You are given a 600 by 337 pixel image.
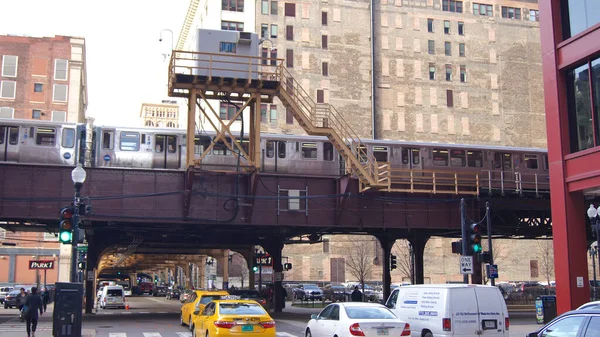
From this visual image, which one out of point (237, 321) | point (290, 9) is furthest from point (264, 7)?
point (237, 321)

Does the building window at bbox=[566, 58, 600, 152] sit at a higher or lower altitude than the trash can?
higher

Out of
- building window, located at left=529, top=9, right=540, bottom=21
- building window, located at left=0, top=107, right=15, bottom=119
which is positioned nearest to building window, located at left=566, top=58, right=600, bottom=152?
building window, located at left=529, top=9, right=540, bottom=21

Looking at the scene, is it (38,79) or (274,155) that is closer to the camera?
(274,155)

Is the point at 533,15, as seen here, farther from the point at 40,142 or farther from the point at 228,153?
the point at 40,142

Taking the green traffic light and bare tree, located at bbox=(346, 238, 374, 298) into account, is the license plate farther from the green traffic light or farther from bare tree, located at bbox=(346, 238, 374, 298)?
bare tree, located at bbox=(346, 238, 374, 298)

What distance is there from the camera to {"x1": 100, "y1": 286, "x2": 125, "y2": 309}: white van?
48.8 meters

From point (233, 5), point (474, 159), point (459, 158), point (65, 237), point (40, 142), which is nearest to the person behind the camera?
point (65, 237)

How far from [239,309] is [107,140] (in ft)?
58.3

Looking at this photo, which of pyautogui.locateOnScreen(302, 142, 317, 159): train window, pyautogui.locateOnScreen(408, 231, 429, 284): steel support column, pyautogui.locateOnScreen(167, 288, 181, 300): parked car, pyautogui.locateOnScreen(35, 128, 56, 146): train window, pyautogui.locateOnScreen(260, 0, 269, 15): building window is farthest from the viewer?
pyautogui.locateOnScreen(260, 0, 269, 15): building window

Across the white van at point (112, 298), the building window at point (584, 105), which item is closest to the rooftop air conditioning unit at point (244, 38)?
the building window at point (584, 105)

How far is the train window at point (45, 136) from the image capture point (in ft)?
106

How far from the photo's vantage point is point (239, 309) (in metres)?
18.5

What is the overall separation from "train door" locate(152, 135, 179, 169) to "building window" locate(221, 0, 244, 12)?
4802cm

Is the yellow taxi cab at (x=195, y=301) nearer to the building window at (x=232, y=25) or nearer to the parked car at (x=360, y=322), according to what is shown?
the parked car at (x=360, y=322)
